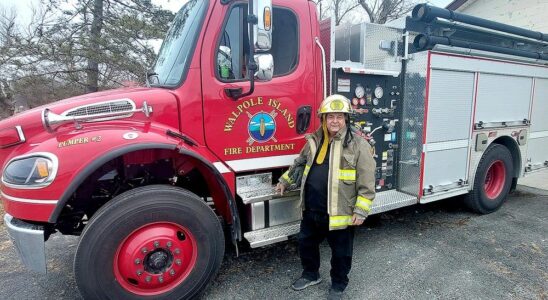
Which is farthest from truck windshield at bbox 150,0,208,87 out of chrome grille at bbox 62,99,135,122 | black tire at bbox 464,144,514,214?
black tire at bbox 464,144,514,214

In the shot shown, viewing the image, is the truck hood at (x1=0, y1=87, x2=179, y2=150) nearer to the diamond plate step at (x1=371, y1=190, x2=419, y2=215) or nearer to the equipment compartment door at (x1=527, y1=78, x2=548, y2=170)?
the diamond plate step at (x1=371, y1=190, x2=419, y2=215)

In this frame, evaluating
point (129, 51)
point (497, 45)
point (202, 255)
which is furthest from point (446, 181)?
point (129, 51)

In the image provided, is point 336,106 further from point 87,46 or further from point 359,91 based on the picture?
point 87,46

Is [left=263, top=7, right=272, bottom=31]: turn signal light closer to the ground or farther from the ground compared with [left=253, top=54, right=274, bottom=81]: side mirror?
farther from the ground

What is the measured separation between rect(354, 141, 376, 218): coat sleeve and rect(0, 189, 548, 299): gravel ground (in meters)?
0.86

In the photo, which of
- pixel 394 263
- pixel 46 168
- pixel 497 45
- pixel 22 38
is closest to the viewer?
pixel 46 168

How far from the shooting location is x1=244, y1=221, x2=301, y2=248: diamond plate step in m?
3.06

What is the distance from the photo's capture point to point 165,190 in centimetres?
265

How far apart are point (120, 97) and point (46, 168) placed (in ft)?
2.42

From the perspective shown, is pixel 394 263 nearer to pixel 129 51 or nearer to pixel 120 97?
pixel 120 97

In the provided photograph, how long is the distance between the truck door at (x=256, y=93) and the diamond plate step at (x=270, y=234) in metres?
0.58

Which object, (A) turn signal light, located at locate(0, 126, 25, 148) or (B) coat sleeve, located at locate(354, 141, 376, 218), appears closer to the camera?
(A) turn signal light, located at locate(0, 126, 25, 148)

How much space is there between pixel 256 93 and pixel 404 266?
223cm

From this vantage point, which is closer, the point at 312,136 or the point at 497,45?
the point at 312,136
